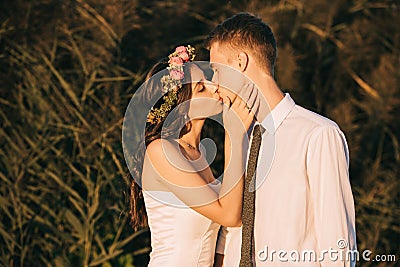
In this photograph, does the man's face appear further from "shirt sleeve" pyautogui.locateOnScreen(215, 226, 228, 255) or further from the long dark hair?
"shirt sleeve" pyautogui.locateOnScreen(215, 226, 228, 255)

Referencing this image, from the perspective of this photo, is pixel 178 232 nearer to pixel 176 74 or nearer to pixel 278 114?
pixel 176 74

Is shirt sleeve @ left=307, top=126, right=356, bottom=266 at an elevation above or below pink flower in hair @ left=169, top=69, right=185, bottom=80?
below

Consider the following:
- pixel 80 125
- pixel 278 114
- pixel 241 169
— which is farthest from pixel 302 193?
pixel 80 125

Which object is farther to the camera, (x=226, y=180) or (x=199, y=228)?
(x=199, y=228)

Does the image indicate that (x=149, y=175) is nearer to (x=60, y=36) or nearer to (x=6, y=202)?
(x=6, y=202)

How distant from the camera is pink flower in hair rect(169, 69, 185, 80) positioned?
366 centimetres

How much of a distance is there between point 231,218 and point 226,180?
0.15 metres

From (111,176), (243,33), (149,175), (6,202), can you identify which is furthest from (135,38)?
(243,33)

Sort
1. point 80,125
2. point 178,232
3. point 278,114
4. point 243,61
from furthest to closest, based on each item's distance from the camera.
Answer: point 80,125 → point 178,232 → point 243,61 → point 278,114

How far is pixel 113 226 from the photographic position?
599 cm

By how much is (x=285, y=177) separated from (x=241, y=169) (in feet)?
1.43

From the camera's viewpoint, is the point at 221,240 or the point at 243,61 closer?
the point at 243,61

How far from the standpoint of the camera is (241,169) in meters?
3.33
